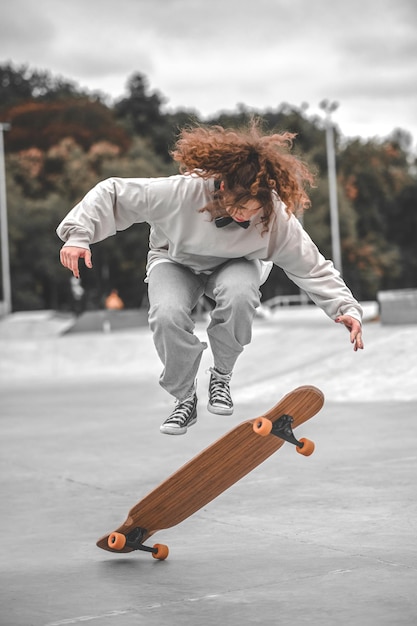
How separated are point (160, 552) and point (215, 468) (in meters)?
0.68

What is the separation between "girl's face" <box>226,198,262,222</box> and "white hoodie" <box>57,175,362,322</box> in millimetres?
145

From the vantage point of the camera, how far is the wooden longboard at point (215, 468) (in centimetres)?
561

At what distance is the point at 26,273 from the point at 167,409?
45.2 m

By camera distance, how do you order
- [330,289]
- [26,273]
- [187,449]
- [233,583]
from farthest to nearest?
[26,273] → [187,449] → [330,289] → [233,583]

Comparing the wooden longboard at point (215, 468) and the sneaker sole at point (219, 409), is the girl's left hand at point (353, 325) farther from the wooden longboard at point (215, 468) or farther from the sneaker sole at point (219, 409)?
the sneaker sole at point (219, 409)

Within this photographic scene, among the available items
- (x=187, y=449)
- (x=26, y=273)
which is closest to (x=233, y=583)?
(x=187, y=449)

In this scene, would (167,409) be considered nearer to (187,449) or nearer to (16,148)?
(187,449)

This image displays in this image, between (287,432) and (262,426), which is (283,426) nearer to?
(287,432)

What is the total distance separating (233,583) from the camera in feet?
17.5

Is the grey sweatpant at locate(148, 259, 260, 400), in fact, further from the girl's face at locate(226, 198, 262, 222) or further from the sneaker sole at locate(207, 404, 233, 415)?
the girl's face at locate(226, 198, 262, 222)

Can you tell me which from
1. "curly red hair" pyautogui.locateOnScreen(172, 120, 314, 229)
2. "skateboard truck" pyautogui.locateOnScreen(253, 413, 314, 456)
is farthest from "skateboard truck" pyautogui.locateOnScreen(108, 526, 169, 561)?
"curly red hair" pyautogui.locateOnScreen(172, 120, 314, 229)

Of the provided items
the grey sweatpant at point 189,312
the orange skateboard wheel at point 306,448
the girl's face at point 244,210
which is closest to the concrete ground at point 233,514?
the orange skateboard wheel at point 306,448

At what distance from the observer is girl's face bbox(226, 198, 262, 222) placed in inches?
214

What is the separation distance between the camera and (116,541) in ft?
19.4
